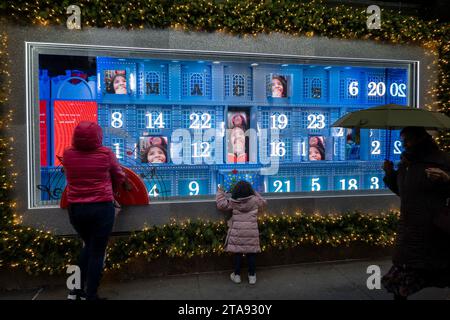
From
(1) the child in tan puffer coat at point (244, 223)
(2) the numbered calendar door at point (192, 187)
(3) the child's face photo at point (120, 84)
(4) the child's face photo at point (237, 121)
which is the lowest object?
(1) the child in tan puffer coat at point (244, 223)

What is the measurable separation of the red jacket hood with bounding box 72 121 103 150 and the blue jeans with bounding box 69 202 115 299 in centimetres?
66

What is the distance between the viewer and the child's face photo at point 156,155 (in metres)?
6.13

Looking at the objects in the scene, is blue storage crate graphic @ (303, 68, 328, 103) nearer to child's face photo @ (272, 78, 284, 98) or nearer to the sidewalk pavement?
child's face photo @ (272, 78, 284, 98)

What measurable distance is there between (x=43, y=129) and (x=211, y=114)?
2698 millimetres

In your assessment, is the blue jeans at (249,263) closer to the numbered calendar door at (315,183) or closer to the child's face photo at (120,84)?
the numbered calendar door at (315,183)

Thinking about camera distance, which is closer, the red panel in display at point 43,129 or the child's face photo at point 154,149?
the red panel in display at point 43,129

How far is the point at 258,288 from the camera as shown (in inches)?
201

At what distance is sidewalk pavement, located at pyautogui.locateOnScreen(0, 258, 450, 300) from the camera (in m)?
4.84

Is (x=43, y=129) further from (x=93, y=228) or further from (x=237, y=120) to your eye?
(x=237, y=120)

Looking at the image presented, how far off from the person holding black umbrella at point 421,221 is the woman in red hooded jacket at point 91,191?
3.17 m

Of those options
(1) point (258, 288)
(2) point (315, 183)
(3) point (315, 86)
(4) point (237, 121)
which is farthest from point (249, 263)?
(3) point (315, 86)

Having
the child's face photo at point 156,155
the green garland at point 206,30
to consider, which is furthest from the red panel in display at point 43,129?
the child's face photo at point 156,155
